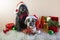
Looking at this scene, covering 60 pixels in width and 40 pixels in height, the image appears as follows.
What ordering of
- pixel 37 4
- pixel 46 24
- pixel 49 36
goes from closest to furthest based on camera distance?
pixel 49 36 → pixel 46 24 → pixel 37 4

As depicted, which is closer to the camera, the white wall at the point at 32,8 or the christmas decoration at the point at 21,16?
the christmas decoration at the point at 21,16

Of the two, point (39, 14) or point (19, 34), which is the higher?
point (39, 14)

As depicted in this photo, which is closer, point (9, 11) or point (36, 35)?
point (36, 35)

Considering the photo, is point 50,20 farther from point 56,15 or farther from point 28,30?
point 28,30

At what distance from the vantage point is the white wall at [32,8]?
129cm

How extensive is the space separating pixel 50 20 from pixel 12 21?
1.35 feet

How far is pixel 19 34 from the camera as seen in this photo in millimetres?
1080

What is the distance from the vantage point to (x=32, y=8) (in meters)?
1.33

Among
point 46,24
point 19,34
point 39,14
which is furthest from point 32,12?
point 19,34

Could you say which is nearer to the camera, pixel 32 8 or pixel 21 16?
pixel 21 16

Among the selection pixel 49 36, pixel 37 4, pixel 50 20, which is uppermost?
pixel 37 4

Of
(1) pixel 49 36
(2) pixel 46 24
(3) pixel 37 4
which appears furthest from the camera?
(3) pixel 37 4

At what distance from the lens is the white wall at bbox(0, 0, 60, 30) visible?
4.24 ft

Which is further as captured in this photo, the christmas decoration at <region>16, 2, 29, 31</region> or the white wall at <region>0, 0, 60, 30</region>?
the white wall at <region>0, 0, 60, 30</region>
